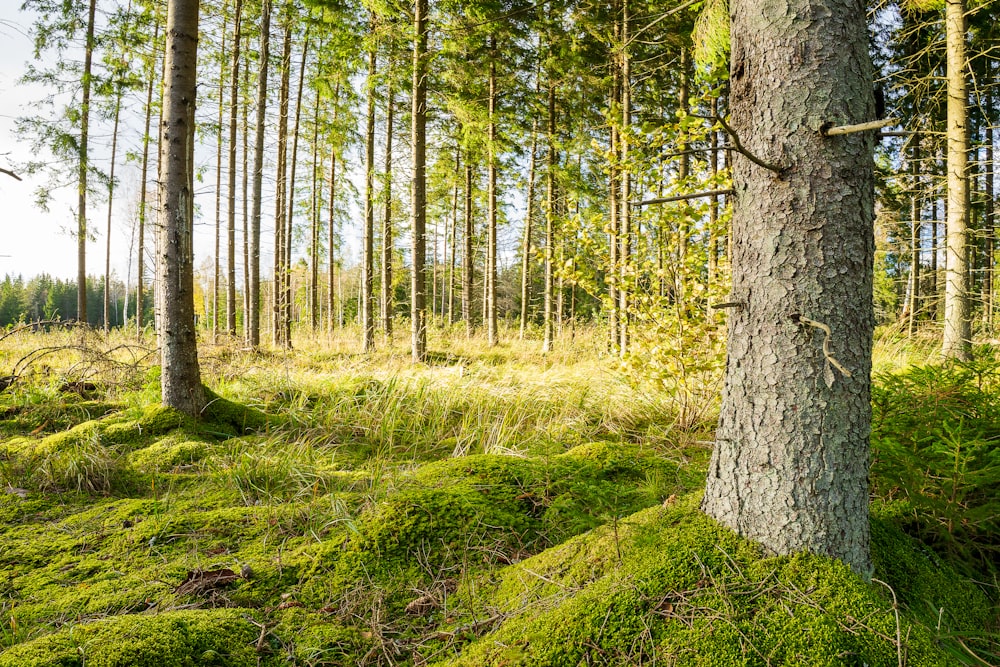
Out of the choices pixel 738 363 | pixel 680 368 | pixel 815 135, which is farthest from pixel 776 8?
pixel 680 368

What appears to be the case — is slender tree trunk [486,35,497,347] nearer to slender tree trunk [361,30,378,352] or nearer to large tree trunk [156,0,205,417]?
slender tree trunk [361,30,378,352]

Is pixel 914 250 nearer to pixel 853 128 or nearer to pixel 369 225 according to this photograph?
pixel 853 128

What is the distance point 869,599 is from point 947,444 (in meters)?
1.19

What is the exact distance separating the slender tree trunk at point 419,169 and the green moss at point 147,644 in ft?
19.4

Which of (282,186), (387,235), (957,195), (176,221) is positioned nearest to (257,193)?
(282,186)

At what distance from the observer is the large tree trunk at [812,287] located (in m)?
1.56

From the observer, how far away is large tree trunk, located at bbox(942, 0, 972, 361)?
6539mm

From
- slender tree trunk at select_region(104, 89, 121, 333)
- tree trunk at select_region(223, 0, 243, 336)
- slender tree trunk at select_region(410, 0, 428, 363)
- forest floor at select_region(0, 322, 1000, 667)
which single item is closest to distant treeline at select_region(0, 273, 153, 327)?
slender tree trunk at select_region(104, 89, 121, 333)

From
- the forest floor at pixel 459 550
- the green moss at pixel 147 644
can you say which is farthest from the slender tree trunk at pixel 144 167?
the green moss at pixel 147 644

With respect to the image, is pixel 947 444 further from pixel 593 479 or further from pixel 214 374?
pixel 214 374

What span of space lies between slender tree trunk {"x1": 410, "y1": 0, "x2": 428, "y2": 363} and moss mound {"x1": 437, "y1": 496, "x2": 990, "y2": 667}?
19.9ft

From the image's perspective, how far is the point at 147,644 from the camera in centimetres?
149

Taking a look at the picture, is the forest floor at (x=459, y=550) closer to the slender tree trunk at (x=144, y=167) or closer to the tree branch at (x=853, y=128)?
the tree branch at (x=853, y=128)

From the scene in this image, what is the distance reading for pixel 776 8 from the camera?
1621mm
